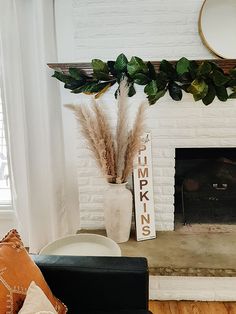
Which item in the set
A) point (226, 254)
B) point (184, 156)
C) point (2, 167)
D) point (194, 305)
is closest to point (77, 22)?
point (184, 156)

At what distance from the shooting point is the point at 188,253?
6.70 feet

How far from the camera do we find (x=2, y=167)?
2.71 metres

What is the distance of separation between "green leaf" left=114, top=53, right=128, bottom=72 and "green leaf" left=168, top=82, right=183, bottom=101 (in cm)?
30

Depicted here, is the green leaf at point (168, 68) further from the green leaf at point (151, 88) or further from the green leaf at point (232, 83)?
the green leaf at point (232, 83)

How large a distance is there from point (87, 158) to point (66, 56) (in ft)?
2.24

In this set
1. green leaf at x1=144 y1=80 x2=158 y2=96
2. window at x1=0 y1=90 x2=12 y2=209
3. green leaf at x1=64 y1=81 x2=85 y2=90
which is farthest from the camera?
window at x1=0 y1=90 x2=12 y2=209

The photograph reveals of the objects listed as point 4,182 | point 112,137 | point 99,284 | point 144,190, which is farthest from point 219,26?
point 4,182

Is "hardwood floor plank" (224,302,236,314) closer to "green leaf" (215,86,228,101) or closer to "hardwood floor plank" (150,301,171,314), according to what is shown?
"hardwood floor plank" (150,301,171,314)

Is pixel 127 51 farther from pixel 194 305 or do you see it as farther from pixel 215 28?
pixel 194 305

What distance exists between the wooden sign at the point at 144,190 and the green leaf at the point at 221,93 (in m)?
0.49

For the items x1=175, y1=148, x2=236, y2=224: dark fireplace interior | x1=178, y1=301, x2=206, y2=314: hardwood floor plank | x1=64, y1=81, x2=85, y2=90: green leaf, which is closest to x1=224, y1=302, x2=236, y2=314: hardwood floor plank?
x1=178, y1=301, x2=206, y2=314: hardwood floor plank

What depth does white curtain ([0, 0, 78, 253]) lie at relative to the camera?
2115mm

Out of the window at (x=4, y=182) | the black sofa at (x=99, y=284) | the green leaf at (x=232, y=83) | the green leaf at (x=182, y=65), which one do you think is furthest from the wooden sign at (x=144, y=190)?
the window at (x=4, y=182)

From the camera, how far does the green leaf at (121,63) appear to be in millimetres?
1919
